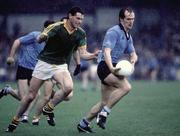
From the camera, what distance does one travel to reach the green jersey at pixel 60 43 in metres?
11.6

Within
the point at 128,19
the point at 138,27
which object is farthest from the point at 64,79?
the point at 138,27

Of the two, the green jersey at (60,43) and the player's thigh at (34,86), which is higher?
the green jersey at (60,43)

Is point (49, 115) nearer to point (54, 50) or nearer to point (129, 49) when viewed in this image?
point (54, 50)

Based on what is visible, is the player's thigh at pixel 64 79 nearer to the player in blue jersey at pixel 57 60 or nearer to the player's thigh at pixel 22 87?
the player in blue jersey at pixel 57 60

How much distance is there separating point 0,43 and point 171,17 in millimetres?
11877

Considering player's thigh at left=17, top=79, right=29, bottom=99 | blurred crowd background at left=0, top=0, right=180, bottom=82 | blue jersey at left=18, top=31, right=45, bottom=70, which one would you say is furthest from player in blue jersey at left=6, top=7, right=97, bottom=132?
blurred crowd background at left=0, top=0, right=180, bottom=82

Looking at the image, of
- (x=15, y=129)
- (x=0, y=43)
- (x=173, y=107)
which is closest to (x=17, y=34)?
(x=0, y=43)

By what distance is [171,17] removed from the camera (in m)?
42.3

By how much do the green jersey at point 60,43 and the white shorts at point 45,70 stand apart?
8 cm

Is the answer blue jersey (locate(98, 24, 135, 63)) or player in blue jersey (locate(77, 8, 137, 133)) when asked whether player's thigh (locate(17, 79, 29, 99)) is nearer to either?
player in blue jersey (locate(77, 8, 137, 133))

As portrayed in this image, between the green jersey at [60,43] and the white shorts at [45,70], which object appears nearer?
the green jersey at [60,43]

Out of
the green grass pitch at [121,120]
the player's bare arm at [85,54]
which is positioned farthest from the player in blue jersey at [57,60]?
the green grass pitch at [121,120]

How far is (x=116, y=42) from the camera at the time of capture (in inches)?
465

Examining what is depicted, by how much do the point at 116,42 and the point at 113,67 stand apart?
631 millimetres
